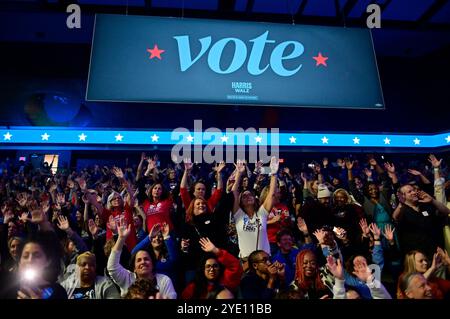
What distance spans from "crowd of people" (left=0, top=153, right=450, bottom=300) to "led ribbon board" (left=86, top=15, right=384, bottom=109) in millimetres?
1102

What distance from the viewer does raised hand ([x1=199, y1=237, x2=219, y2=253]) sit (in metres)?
2.81

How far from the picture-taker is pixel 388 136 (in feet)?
24.9

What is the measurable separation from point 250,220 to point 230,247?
1.25 ft

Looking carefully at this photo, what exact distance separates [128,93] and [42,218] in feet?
5.88

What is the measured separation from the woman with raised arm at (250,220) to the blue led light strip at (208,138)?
3356 millimetres

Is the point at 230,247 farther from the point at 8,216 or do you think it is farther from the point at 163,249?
the point at 8,216

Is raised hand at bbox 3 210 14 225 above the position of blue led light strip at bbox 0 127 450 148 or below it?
below

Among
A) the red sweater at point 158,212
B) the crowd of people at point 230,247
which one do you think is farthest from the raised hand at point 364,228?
the red sweater at point 158,212

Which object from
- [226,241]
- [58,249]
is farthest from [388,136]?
[58,249]

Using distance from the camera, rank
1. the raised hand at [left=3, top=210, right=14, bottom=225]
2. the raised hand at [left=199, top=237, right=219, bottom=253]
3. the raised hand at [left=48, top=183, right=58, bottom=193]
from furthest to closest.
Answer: the raised hand at [left=48, top=183, right=58, bottom=193], the raised hand at [left=3, top=210, right=14, bottom=225], the raised hand at [left=199, top=237, right=219, bottom=253]

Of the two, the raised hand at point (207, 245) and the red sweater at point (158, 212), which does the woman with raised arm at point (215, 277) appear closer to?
the raised hand at point (207, 245)

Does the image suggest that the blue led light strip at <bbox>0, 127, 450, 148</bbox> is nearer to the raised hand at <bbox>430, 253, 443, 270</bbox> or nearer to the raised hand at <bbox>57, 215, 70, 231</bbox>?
the raised hand at <bbox>57, 215, 70, 231</bbox>

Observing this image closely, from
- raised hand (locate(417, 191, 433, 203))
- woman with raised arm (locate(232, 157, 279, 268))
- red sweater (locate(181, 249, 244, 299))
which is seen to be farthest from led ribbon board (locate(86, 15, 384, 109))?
red sweater (locate(181, 249, 244, 299))
